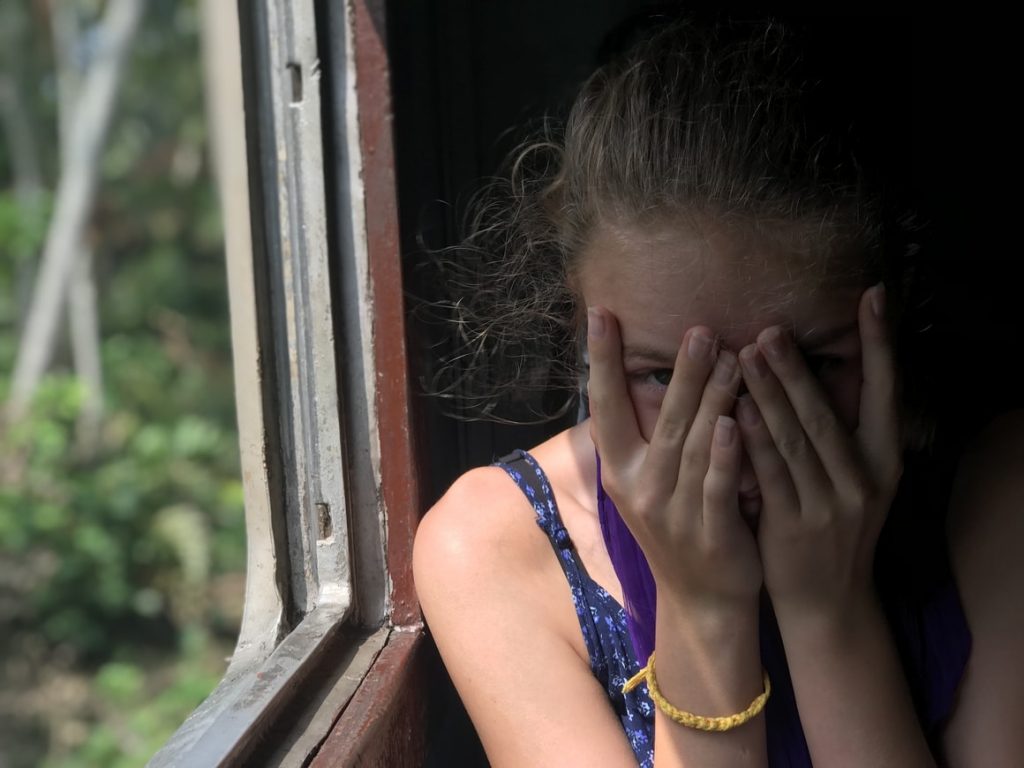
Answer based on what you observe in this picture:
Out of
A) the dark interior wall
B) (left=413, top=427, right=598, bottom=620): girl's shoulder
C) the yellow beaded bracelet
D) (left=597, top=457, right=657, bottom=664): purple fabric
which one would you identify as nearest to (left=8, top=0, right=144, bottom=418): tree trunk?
the dark interior wall

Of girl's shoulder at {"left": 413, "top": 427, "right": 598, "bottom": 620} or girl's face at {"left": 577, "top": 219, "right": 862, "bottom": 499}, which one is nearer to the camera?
girl's face at {"left": 577, "top": 219, "right": 862, "bottom": 499}

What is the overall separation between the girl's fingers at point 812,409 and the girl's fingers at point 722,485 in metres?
0.07

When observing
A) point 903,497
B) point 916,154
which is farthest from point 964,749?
point 916,154

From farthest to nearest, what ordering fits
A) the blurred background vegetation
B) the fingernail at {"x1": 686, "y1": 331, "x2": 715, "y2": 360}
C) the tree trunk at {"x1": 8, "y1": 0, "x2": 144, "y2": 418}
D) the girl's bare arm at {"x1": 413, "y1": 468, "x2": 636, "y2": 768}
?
the tree trunk at {"x1": 8, "y1": 0, "x2": 144, "y2": 418} → the blurred background vegetation → the girl's bare arm at {"x1": 413, "y1": 468, "x2": 636, "y2": 768} → the fingernail at {"x1": 686, "y1": 331, "x2": 715, "y2": 360}

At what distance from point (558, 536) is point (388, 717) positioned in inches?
11.5

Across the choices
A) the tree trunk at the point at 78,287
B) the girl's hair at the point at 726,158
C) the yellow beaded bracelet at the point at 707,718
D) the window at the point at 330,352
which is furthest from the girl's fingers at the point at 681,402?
the tree trunk at the point at 78,287

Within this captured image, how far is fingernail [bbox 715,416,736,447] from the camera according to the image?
96 centimetres

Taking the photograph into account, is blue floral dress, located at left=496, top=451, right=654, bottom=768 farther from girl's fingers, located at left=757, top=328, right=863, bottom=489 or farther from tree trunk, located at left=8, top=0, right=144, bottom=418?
tree trunk, located at left=8, top=0, right=144, bottom=418

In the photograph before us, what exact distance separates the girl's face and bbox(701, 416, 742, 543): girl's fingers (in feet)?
0.14

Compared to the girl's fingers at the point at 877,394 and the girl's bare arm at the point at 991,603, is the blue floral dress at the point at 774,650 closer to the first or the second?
the girl's bare arm at the point at 991,603

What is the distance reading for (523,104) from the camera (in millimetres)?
1566

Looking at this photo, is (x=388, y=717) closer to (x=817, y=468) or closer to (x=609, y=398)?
(x=609, y=398)

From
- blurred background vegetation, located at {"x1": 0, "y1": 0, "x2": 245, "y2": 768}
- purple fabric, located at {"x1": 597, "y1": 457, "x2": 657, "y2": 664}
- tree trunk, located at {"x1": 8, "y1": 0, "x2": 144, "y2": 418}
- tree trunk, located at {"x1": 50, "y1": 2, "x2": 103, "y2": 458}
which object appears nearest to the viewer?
purple fabric, located at {"x1": 597, "y1": 457, "x2": 657, "y2": 664}

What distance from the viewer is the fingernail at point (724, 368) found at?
95 centimetres
